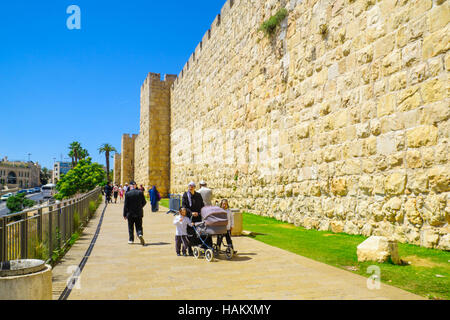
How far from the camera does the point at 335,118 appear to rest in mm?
8398

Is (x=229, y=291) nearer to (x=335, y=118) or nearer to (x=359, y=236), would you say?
(x=359, y=236)

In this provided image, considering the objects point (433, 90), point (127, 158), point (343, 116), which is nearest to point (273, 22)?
point (343, 116)

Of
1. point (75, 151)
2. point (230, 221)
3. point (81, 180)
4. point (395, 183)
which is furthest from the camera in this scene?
point (75, 151)

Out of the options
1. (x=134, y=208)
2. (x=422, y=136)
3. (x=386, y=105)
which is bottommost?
(x=134, y=208)

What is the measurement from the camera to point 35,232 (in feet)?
18.1

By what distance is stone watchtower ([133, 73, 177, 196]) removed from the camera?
27359 mm

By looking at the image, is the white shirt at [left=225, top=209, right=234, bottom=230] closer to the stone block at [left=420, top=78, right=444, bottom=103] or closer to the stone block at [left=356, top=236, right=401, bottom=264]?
the stone block at [left=356, top=236, right=401, bottom=264]

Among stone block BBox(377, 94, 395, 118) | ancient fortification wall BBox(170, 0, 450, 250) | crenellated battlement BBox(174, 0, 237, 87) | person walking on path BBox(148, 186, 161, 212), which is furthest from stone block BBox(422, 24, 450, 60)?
person walking on path BBox(148, 186, 161, 212)

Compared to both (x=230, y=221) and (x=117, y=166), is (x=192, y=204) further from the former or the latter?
(x=117, y=166)

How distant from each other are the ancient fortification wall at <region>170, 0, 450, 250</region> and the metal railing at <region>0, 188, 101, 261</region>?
5.69m

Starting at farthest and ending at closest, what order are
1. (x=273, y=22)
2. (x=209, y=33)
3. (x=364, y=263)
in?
(x=209, y=33) < (x=273, y=22) < (x=364, y=263)

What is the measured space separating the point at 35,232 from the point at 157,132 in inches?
885

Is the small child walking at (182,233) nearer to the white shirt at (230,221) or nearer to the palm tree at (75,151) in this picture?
the white shirt at (230,221)
